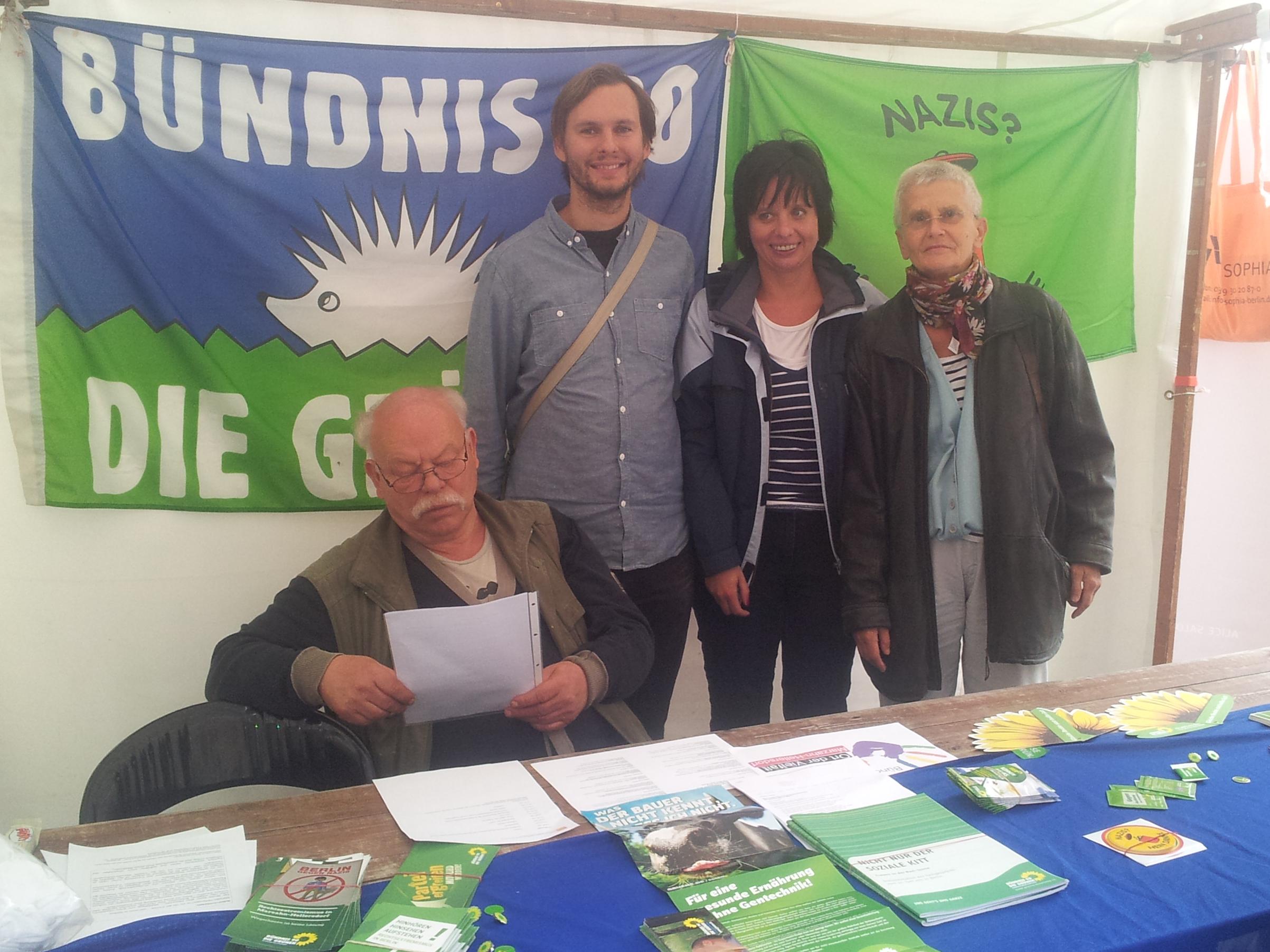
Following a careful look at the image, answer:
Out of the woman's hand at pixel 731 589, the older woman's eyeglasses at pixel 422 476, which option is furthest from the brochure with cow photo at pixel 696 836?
the woman's hand at pixel 731 589

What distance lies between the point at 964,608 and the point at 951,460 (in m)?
0.38

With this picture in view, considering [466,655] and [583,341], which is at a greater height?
[583,341]

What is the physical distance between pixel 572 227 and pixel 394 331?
571 mm

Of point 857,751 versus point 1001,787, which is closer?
point 1001,787

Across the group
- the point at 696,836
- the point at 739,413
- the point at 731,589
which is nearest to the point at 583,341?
the point at 739,413

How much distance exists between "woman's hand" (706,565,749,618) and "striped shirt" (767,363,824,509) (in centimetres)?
20

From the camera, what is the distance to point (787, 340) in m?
2.42

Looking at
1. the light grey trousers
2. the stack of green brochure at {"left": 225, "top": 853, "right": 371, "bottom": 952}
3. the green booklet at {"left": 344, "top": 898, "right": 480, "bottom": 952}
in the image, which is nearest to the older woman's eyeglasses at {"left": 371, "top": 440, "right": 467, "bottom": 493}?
the stack of green brochure at {"left": 225, "top": 853, "right": 371, "bottom": 952}

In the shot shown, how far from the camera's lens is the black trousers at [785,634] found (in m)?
2.42

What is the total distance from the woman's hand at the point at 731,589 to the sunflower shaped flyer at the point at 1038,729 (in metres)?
0.81

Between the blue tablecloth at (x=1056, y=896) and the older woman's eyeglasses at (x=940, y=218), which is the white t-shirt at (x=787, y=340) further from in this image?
the blue tablecloth at (x=1056, y=896)

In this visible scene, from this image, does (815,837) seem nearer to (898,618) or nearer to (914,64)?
(898,618)

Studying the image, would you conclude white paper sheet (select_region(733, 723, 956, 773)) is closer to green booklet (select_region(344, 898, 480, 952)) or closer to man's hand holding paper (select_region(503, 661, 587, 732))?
man's hand holding paper (select_region(503, 661, 587, 732))

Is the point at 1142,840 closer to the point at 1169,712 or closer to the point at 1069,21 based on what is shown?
the point at 1169,712
